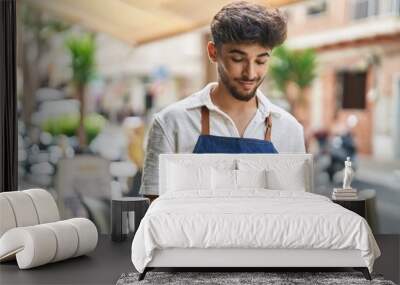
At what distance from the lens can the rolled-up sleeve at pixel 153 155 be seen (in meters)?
7.54

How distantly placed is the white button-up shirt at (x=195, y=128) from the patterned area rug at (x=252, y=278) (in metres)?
1.99

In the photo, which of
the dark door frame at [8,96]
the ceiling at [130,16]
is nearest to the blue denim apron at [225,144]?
the ceiling at [130,16]

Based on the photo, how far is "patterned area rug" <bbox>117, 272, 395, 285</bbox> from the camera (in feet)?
17.5

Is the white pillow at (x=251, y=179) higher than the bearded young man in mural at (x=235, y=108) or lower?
lower

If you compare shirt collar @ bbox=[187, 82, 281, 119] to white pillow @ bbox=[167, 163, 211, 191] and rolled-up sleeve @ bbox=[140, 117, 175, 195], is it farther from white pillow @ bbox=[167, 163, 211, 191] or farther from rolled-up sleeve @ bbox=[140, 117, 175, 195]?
white pillow @ bbox=[167, 163, 211, 191]

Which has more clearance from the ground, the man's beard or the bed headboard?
the man's beard

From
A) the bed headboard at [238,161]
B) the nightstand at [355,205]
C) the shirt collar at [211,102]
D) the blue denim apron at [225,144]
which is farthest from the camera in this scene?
the shirt collar at [211,102]

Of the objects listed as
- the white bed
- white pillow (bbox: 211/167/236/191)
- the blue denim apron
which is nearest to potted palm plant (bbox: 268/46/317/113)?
the blue denim apron

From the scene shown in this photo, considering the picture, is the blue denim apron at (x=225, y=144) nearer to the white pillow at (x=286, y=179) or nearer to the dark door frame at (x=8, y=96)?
the white pillow at (x=286, y=179)

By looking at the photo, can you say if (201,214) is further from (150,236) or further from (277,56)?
(277,56)

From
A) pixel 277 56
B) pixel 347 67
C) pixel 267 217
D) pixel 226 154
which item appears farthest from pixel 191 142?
pixel 267 217

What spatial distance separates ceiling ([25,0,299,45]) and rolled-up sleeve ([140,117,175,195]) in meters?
0.95

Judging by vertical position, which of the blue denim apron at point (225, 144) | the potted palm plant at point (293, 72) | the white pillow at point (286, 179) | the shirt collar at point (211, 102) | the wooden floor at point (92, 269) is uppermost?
the potted palm plant at point (293, 72)

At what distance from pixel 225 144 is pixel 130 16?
5.42 ft
